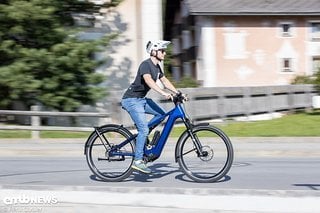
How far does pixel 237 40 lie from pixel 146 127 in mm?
34102

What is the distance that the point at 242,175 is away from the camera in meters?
9.91

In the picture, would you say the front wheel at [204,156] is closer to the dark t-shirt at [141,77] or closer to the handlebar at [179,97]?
the handlebar at [179,97]

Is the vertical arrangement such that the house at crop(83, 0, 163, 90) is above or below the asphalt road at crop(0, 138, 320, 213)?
above

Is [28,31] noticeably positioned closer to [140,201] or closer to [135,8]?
[135,8]

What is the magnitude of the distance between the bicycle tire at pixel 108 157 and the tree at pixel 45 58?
10920mm

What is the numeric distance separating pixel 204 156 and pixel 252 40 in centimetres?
3433

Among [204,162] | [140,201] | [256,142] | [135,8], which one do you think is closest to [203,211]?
[140,201]

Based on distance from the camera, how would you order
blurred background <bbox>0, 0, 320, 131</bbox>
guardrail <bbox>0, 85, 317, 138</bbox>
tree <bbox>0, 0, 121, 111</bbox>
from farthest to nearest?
guardrail <bbox>0, 85, 317, 138</bbox> < blurred background <bbox>0, 0, 320, 131</bbox> < tree <bbox>0, 0, 121, 111</bbox>

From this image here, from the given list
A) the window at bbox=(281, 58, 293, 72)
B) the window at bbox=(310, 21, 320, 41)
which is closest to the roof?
the window at bbox=(310, 21, 320, 41)

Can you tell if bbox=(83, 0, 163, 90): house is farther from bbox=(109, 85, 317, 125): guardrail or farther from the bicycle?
the bicycle

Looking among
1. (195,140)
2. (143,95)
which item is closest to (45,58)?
(143,95)

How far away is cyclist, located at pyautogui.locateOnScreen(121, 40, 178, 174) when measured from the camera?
334 inches

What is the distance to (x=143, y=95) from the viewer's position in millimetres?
8672

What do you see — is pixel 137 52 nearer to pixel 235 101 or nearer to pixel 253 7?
pixel 235 101
